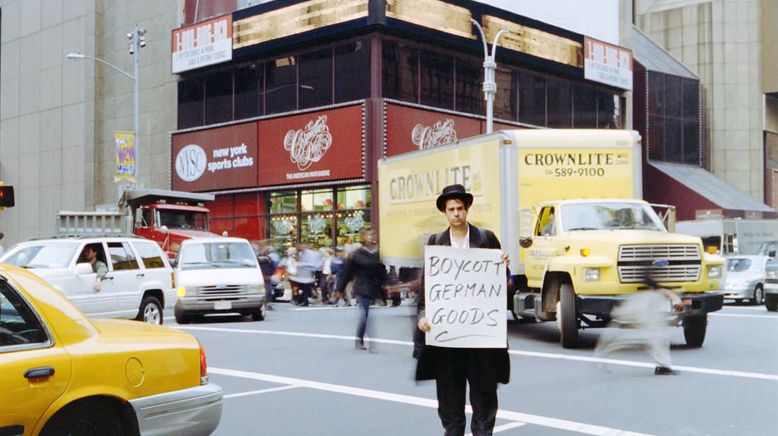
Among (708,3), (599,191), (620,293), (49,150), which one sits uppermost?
(708,3)

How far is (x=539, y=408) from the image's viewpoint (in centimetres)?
828

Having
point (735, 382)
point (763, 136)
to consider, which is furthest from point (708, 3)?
point (735, 382)

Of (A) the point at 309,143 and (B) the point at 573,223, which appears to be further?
(A) the point at 309,143

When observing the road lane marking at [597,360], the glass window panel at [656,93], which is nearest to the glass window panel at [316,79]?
the road lane marking at [597,360]

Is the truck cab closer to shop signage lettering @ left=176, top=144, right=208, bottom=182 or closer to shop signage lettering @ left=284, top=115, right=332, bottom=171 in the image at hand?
shop signage lettering @ left=284, top=115, right=332, bottom=171

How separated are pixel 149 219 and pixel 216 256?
7494 mm

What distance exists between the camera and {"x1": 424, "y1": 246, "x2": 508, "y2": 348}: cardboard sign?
5.61 m

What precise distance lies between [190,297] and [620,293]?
8963 mm

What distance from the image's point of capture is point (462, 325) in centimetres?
562

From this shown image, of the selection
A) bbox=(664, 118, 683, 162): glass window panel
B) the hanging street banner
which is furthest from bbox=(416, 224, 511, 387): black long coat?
bbox=(664, 118, 683, 162): glass window panel

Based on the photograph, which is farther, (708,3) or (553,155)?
(708,3)

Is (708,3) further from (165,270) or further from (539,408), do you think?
(539,408)

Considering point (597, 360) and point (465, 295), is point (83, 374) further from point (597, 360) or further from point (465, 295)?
point (597, 360)

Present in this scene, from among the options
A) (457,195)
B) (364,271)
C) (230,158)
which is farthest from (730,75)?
(457,195)
